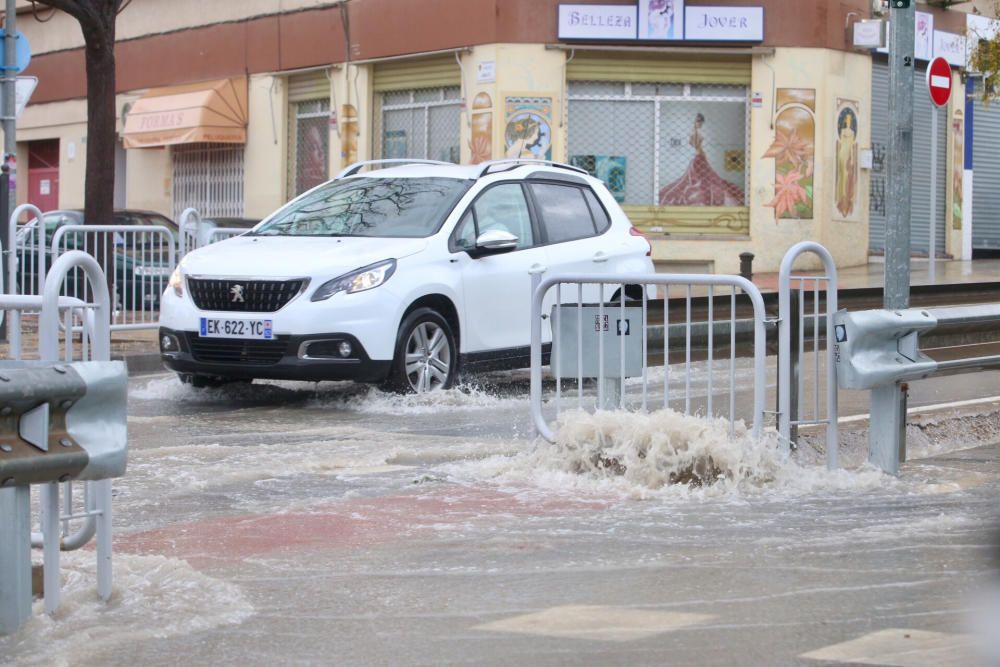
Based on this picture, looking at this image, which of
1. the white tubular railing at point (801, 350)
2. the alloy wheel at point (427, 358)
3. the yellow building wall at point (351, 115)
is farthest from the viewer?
the yellow building wall at point (351, 115)

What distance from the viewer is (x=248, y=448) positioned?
28.8 feet

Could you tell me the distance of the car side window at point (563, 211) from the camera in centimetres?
1213

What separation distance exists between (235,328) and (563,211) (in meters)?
3.04

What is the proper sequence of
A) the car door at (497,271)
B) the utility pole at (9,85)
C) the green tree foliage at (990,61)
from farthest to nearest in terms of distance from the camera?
the green tree foliage at (990,61)
the utility pole at (9,85)
the car door at (497,271)

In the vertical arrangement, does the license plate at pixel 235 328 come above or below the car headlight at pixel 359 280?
below

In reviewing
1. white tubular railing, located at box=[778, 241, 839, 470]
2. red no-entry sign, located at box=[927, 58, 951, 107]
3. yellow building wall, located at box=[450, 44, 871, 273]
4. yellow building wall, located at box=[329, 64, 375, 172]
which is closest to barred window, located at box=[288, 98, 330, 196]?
yellow building wall, located at box=[329, 64, 375, 172]

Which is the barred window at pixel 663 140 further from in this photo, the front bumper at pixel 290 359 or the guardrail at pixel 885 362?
the guardrail at pixel 885 362

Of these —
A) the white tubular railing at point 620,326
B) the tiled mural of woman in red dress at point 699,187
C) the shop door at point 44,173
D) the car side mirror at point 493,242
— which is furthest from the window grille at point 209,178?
the white tubular railing at point 620,326

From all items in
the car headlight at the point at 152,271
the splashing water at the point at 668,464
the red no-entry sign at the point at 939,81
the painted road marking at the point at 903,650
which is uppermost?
the red no-entry sign at the point at 939,81

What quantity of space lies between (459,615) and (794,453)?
3.17m

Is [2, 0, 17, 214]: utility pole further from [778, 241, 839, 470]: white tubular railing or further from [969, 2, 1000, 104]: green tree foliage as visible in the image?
[969, 2, 1000, 104]: green tree foliage

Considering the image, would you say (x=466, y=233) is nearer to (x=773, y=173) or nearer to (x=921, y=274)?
(x=773, y=173)

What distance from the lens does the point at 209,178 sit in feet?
101

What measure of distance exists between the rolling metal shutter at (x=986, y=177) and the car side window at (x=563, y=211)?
60.2ft
